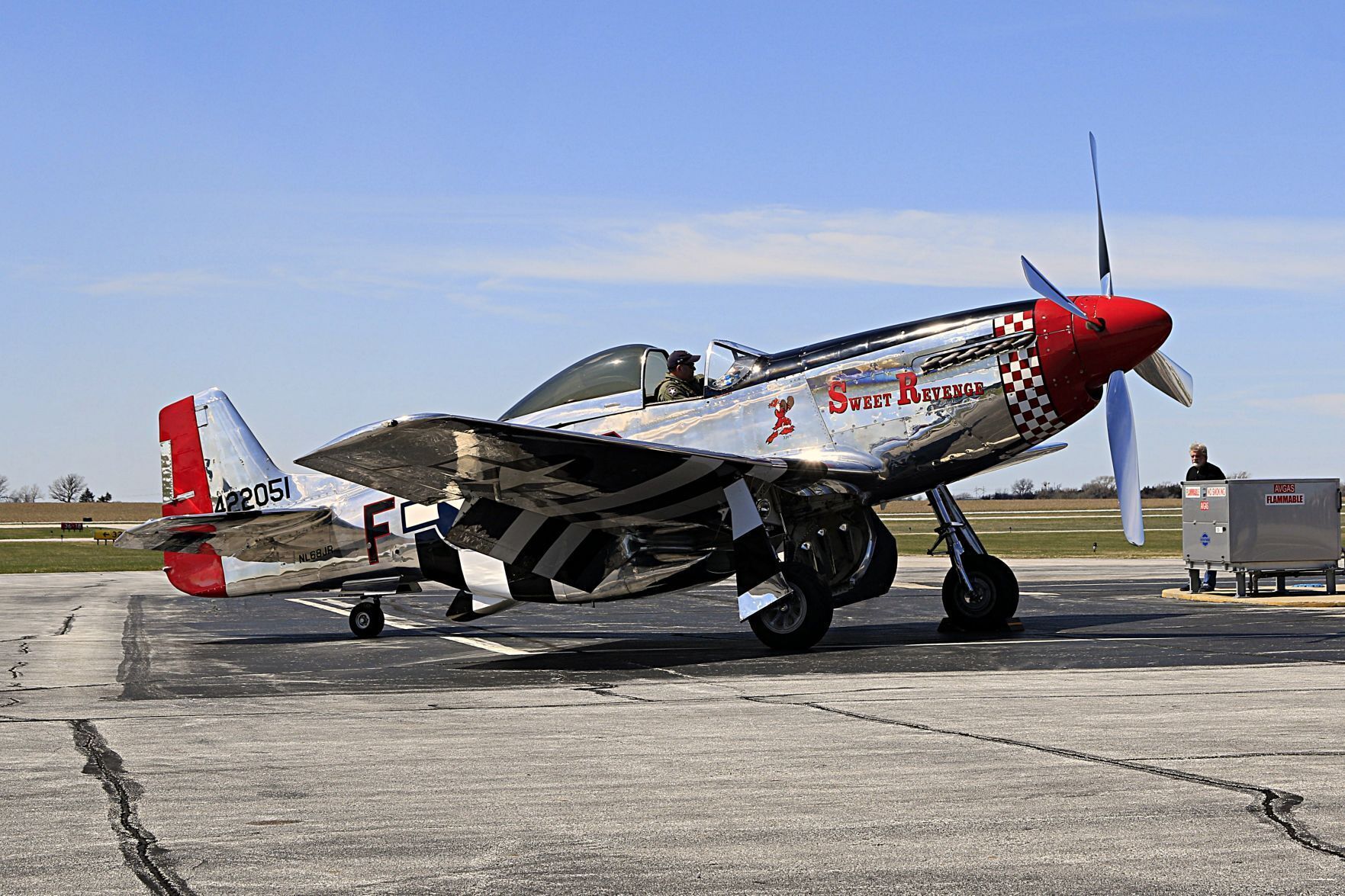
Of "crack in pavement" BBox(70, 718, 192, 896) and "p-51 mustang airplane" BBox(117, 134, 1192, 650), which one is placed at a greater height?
"p-51 mustang airplane" BBox(117, 134, 1192, 650)

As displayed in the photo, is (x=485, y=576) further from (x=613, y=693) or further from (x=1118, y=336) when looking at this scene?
(x=1118, y=336)

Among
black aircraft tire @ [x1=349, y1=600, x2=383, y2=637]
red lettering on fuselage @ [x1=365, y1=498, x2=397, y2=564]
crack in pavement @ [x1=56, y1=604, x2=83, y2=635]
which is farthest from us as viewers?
crack in pavement @ [x1=56, y1=604, x2=83, y2=635]

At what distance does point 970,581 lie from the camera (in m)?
13.9

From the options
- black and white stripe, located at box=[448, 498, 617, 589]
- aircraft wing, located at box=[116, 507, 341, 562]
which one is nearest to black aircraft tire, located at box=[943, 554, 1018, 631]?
black and white stripe, located at box=[448, 498, 617, 589]

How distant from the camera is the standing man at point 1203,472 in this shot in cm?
1941

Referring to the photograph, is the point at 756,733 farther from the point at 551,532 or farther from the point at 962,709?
the point at 551,532

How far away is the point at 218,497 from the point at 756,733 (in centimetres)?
1087

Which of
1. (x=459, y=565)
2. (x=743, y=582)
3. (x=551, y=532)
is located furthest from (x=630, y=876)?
(x=459, y=565)

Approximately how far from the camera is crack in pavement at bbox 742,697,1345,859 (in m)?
4.51

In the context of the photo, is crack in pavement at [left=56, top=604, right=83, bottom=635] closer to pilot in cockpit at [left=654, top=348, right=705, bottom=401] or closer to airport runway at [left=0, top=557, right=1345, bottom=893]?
airport runway at [left=0, top=557, right=1345, bottom=893]

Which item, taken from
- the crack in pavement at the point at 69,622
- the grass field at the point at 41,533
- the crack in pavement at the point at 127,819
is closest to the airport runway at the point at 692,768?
the crack in pavement at the point at 127,819

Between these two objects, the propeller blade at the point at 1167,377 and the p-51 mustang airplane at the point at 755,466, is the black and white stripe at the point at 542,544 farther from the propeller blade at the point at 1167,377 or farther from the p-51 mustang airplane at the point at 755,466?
the propeller blade at the point at 1167,377

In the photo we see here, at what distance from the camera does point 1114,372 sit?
1227cm

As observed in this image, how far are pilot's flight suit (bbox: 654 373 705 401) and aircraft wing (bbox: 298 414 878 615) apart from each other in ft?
3.66
